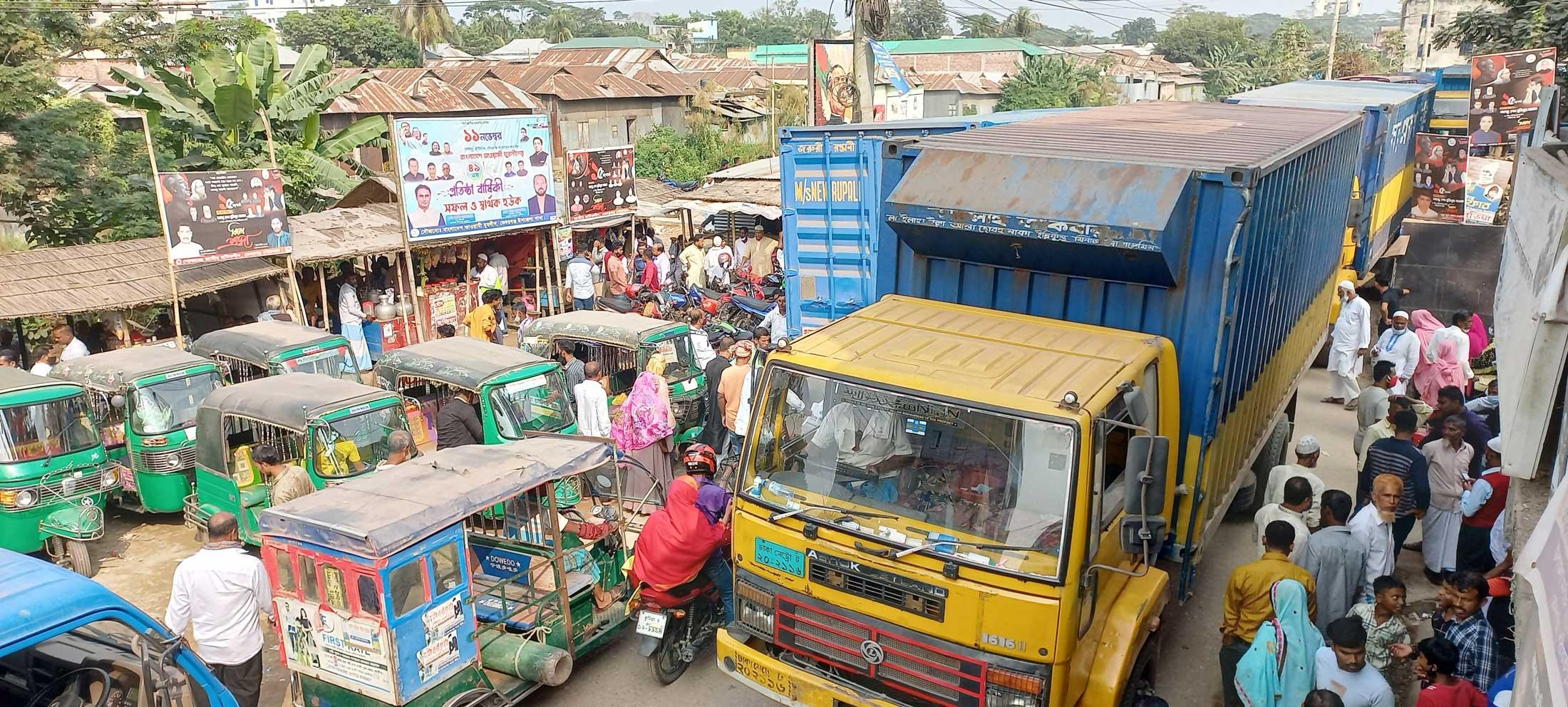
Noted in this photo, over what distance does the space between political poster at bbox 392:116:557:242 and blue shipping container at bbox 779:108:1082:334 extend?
6.53 m

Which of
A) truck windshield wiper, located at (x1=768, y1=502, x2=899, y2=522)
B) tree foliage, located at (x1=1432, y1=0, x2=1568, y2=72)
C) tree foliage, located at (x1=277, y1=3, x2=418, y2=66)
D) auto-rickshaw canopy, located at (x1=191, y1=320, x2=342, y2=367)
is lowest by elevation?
auto-rickshaw canopy, located at (x1=191, y1=320, x2=342, y2=367)

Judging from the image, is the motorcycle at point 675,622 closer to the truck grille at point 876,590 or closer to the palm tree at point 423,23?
the truck grille at point 876,590

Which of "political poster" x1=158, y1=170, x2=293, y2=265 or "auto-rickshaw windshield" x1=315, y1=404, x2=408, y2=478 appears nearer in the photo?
"auto-rickshaw windshield" x1=315, y1=404, x2=408, y2=478

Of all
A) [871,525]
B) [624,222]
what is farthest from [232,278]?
[871,525]

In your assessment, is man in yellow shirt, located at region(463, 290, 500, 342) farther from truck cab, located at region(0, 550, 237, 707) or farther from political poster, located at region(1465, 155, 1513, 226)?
political poster, located at region(1465, 155, 1513, 226)

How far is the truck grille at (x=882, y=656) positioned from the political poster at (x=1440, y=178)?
15141mm

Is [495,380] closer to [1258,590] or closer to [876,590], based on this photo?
[876,590]

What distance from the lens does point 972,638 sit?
193 inches

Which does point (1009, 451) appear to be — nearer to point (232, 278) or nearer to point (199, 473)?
point (199, 473)

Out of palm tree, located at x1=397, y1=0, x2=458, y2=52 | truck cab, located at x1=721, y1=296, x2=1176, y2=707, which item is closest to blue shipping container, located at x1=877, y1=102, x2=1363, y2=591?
truck cab, located at x1=721, y1=296, x2=1176, y2=707

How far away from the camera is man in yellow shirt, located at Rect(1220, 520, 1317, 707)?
5.61 meters

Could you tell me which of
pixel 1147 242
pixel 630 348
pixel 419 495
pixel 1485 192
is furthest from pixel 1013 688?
pixel 1485 192

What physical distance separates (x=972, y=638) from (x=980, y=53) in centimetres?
7556

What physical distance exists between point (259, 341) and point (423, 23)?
6678 cm
